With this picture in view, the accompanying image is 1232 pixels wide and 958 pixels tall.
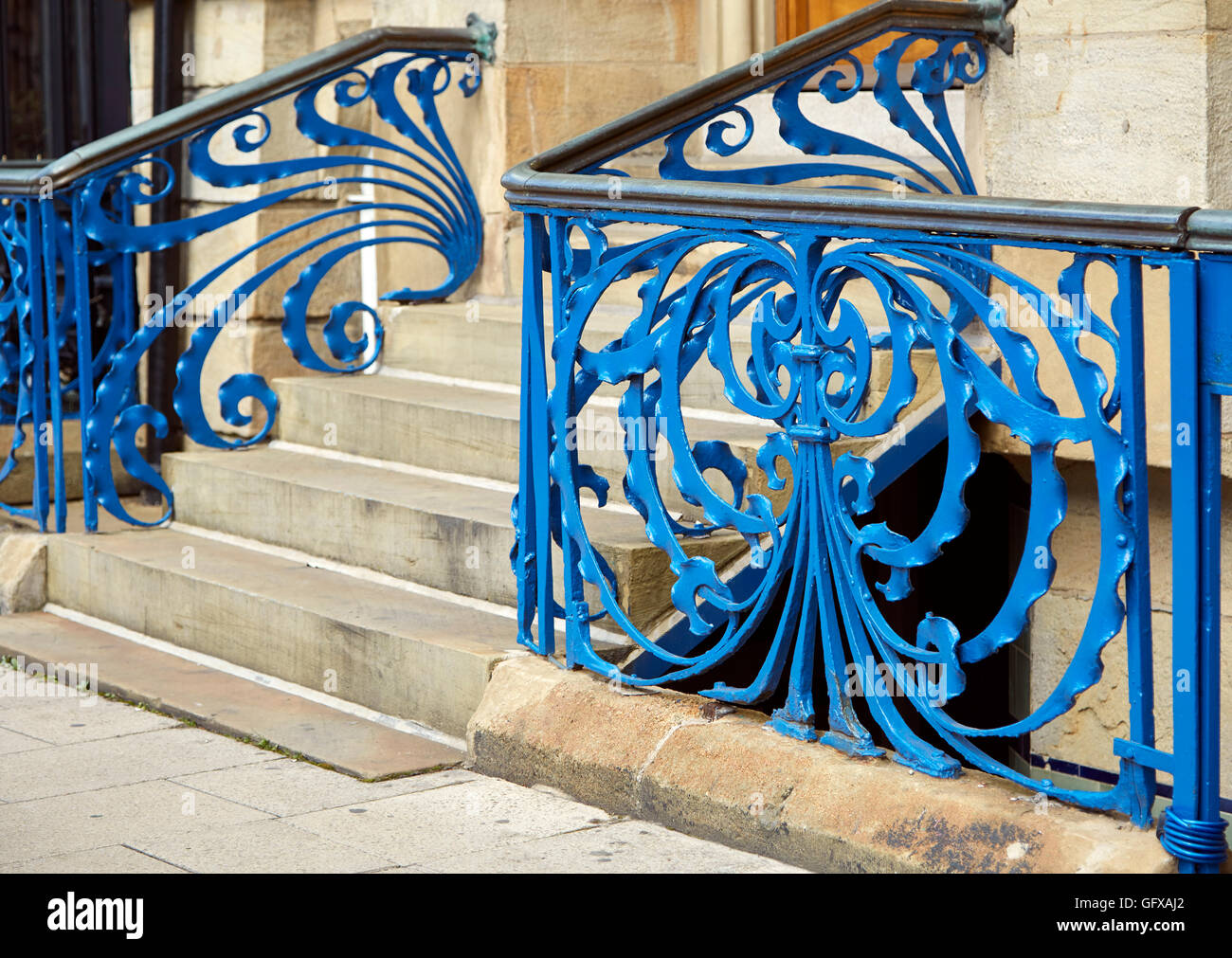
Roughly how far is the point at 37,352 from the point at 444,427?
136cm

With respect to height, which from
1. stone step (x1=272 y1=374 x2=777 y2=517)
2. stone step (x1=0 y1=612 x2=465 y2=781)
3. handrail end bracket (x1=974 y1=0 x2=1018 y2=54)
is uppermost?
handrail end bracket (x1=974 y1=0 x2=1018 y2=54)

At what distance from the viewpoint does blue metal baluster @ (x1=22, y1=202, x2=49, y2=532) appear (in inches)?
212

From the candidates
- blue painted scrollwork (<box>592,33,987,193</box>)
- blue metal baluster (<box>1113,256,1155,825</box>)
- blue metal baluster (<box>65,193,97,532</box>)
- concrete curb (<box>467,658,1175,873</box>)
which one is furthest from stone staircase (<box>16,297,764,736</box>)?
blue metal baluster (<box>1113,256,1155,825</box>)

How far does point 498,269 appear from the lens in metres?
6.08

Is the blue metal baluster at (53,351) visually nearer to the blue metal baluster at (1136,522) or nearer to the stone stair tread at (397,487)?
the stone stair tread at (397,487)

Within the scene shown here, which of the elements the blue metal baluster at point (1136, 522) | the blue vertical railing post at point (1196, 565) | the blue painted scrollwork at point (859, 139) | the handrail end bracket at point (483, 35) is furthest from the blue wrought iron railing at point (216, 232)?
the blue vertical railing post at point (1196, 565)

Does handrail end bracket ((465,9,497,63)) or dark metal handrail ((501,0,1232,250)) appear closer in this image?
dark metal handrail ((501,0,1232,250))

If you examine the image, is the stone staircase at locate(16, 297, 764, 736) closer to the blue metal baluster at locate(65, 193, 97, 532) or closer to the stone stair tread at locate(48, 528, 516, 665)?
the stone stair tread at locate(48, 528, 516, 665)

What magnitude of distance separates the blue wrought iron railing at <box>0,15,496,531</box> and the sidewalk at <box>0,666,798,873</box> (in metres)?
1.57

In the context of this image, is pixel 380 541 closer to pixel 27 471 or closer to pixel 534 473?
pixel 534 473

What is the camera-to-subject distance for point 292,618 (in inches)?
180

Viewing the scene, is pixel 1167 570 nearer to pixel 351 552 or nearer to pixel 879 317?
pixel 879 317

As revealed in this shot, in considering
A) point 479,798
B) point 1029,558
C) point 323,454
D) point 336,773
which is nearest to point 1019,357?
point 1029,558

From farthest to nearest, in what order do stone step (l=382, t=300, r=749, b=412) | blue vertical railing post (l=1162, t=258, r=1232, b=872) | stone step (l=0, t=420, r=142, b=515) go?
stone step (l=0, t=420, r=142, b=515) → stone step (l=382, t=300, r=749, b=412) → blue vertical railing post (l=1162, t=258, r=1232, b=872)
